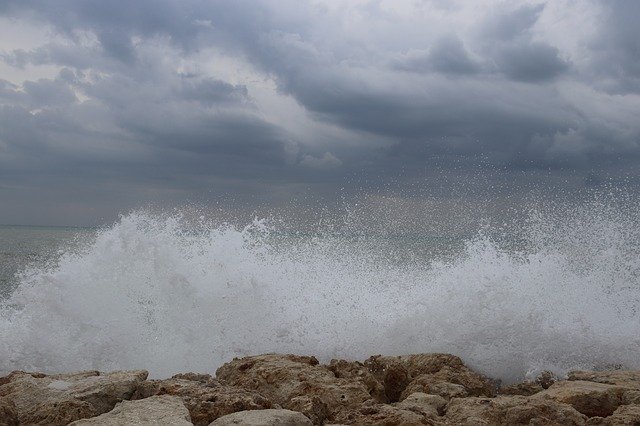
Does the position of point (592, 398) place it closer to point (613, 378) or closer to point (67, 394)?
point (613, 378)

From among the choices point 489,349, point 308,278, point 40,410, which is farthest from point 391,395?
point 308,278

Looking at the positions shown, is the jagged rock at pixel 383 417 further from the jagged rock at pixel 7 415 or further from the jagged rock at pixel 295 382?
the jagged rock at pixel 7 415

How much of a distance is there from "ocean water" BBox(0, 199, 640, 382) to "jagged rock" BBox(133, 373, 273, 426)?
334cm

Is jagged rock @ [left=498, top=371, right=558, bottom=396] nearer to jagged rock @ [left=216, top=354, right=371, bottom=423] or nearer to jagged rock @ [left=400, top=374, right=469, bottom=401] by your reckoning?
jagged rock @ [left=400, top=374, right=469, bottom=401]

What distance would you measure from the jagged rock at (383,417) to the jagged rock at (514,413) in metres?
0.29

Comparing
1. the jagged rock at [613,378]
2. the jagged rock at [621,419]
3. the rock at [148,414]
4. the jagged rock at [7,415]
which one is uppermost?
the jagged rock at [613,378]

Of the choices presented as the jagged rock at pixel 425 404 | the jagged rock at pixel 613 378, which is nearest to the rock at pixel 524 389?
the jagged rock at pixel 613 378

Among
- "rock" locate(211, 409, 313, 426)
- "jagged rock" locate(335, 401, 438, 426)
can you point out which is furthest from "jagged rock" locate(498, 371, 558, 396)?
"rock" locate(211, 409, 313, 426)

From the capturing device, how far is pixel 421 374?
6.34 m

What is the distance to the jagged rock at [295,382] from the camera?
16.5ft

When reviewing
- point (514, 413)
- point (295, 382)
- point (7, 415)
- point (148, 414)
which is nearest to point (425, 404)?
point (514, 413)

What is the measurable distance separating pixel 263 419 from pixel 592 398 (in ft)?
9.62

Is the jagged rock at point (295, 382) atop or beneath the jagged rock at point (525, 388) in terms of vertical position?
atop

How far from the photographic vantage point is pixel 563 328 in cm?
810
